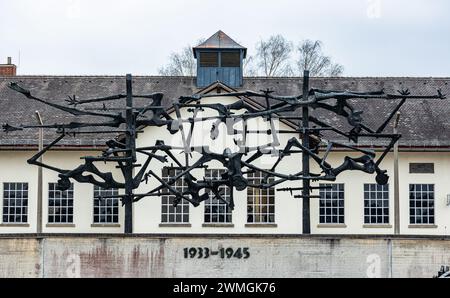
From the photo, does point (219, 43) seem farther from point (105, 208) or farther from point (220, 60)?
point (105, 208)

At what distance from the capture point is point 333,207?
34.2 meters

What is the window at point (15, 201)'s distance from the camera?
34.2 metres

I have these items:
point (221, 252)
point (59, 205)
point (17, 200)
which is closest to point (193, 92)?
point (59, 205)

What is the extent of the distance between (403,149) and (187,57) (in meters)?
28.3

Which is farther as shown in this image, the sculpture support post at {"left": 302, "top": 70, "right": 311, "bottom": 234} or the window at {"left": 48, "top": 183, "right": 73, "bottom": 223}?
the window at {"left": 48, "top": 183, "right": 73, "bottom": 223}

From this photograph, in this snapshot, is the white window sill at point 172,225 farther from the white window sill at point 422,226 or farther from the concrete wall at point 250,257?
the concrete wall at point 250,257

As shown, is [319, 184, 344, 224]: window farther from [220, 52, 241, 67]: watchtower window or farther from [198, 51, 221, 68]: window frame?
[198, 51, 221, 68]: window frame

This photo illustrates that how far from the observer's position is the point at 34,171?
34031 mm

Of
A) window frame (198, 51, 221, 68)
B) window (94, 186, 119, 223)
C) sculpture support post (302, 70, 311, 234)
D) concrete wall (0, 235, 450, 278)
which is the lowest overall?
concrete wall (0, 235, 450, 278)

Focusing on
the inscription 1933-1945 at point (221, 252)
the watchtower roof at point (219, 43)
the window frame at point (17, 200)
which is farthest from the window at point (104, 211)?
the inscription 1933-1945 at point (221, 252)

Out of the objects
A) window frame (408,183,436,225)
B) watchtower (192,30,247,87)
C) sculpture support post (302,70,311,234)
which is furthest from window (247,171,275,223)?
sculpture support post (302,70,311,234)

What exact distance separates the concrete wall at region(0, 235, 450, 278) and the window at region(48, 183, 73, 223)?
10.6 meters

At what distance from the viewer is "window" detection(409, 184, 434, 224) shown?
34.1 m

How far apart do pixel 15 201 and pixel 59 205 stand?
171cm
